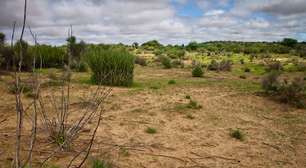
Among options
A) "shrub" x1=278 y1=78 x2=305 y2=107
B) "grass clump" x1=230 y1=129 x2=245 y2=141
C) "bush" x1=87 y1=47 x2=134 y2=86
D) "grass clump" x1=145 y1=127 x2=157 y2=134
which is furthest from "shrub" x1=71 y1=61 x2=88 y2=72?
"grass clump" x1=230 y1=129 x2=245 y2=141

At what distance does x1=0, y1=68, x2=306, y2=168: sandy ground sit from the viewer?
599 centimetres

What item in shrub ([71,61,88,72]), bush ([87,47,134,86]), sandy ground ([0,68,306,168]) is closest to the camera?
sandy ground ([0,68,306,168])

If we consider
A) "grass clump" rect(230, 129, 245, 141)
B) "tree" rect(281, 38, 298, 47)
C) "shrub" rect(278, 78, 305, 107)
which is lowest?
"grass clump" rect(230, 129, 245, 141)

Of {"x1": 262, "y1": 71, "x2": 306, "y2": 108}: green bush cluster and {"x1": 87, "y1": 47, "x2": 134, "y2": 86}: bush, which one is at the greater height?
{"x1": 87, "y1": 47, "x2": 134, "y2": 86}: bush

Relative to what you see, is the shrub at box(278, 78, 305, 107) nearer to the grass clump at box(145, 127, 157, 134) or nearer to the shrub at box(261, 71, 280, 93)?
the shrub at box(261, 71, 280, 93)

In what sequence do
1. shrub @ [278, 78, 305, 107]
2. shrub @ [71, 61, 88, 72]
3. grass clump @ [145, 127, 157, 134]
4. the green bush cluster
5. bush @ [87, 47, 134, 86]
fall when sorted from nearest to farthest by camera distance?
grass clump @ [145, 127, 157, 134], the green bush cluster, shrub @ [278, 78, 305, 107], bush @ [87, 47, 134, 86], shrub @ [71, 61, 88, 72]

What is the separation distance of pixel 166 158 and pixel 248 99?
649cm

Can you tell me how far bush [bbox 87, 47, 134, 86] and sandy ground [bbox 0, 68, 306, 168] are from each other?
1.89 metres

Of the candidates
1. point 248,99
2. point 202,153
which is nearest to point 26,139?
point 202,153

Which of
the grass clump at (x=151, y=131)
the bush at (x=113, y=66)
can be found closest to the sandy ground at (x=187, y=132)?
the grass clump at (x=151, y=131)

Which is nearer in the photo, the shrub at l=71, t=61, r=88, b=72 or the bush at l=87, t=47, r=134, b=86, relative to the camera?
the bush at l=87, t=47, r=134, b=86

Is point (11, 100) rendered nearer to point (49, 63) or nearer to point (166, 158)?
point (166, 158)

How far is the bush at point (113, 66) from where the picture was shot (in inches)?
548

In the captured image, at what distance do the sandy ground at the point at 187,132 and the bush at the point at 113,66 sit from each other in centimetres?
189
